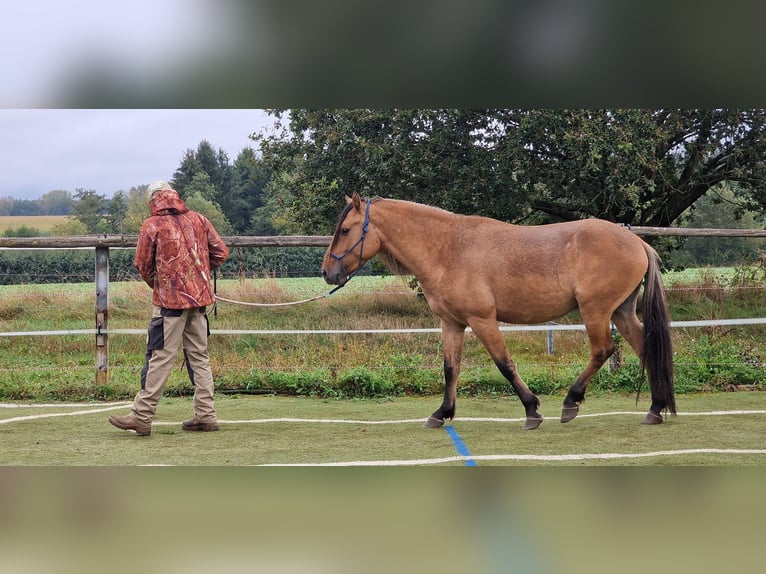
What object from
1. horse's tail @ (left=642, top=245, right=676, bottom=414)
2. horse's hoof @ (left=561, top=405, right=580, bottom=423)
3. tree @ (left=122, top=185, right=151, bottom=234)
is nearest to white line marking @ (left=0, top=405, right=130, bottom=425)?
horse's hoof @ (left=561, top=405, right=580, bottom=423)

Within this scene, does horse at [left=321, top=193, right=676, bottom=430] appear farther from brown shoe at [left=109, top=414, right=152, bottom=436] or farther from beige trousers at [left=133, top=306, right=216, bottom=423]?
brown shoe at [left=109, top=414, right=152, bottom=436]

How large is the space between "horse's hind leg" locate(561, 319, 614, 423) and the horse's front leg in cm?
80

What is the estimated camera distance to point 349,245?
6.08 metres

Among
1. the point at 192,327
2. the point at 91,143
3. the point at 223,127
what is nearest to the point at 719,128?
the point at 192,327

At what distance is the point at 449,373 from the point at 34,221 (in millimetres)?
13792

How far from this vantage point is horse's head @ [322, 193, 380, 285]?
6.06 m

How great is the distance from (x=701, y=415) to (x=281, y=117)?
755 cm

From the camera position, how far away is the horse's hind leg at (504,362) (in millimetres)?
5836

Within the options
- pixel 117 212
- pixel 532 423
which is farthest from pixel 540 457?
pixel 117 212

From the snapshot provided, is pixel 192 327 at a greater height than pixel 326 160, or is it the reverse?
pixel 326 160

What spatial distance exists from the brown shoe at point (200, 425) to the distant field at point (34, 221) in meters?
12.4

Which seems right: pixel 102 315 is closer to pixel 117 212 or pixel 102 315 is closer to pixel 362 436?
pixel 362 436

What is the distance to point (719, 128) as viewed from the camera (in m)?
11.4

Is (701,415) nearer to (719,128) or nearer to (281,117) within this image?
(719,128)
